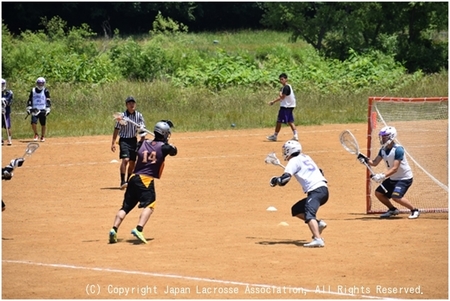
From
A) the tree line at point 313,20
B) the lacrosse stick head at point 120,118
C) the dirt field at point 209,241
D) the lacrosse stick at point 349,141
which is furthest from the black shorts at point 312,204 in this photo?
the tree line at point 313,20

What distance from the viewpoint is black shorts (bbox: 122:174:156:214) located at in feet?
50.2

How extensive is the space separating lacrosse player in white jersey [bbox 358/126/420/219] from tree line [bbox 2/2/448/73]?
34.0 meters

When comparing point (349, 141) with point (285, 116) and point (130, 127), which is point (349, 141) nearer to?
point (130, 127)

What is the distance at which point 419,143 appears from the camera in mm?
26859

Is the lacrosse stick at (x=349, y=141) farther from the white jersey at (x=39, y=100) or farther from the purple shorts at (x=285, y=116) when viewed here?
the white jersey at (x=39, y=100)

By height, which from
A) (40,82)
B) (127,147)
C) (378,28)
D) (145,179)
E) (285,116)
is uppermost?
(145,179)

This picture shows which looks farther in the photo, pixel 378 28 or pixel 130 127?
pixel 378 28

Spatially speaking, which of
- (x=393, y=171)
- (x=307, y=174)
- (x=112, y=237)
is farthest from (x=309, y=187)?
(x=112, y=237)

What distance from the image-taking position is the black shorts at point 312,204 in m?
14.8

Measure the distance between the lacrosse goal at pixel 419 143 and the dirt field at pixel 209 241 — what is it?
0.85m

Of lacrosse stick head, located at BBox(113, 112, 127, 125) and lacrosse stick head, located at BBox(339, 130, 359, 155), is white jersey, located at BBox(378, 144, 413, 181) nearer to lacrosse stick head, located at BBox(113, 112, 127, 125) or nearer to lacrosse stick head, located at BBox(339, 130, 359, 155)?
lacrosse stick head, located at BBox(339, 130, 359, 155)

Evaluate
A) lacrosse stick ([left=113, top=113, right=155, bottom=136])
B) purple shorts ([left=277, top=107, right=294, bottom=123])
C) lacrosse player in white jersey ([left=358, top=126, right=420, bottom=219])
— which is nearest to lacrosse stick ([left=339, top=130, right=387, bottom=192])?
lacrosse player in white jersey ([left=358, top=126, right=420, bottom=219])

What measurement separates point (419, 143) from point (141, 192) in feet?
43.7

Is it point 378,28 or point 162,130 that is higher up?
point 162,130
